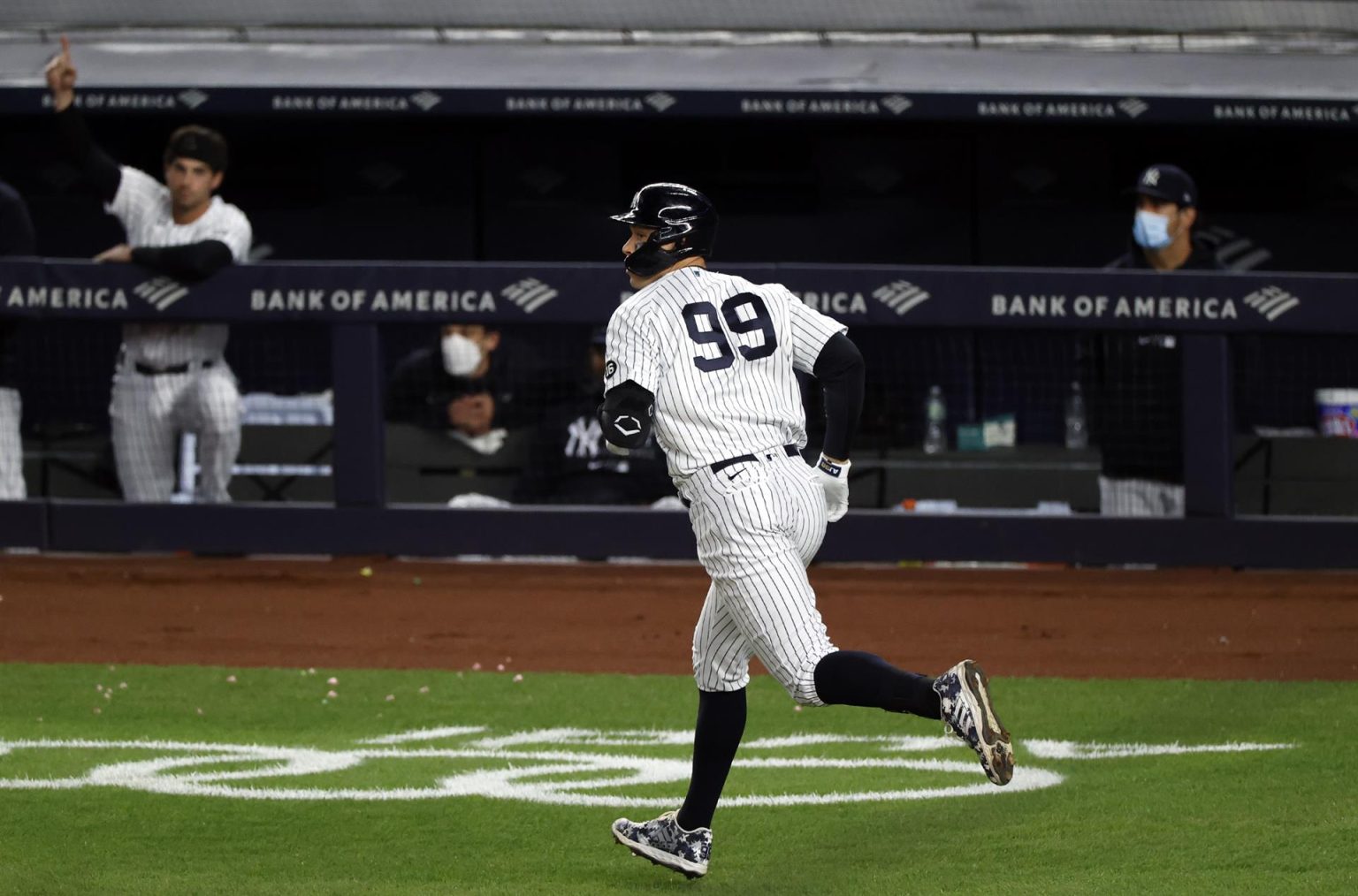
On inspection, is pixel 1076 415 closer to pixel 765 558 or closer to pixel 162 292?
pixel 162 292

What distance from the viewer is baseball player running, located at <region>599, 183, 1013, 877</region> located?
414cm

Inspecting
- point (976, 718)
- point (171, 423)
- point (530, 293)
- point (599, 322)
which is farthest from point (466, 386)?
point (976, 718)

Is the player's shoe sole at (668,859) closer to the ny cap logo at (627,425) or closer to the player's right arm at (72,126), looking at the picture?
the ny cap logo at (627,425)

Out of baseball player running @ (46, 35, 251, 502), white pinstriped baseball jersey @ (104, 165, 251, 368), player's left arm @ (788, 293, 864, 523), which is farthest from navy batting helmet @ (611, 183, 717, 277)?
white pinstriped baseball jersey @ (104, 165, 251, 368)

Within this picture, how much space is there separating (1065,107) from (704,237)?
6398 millimetres

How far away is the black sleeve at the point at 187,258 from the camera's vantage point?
845cm

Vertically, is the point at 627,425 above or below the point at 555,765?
above

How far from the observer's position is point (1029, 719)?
6.03 meters

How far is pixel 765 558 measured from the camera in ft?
13.6

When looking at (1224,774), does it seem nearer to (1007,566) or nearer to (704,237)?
(704,237)

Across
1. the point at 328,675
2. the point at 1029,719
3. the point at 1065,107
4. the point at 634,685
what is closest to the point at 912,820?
the point at 1029,719

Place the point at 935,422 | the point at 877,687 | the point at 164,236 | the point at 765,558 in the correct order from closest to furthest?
the point at 877,687 < the point at 765,558 < the point at 935,422 < the point at 164,236

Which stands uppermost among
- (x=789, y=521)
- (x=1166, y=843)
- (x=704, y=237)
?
(x=704, y=237)

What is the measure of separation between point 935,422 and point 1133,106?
2826 millimetres
